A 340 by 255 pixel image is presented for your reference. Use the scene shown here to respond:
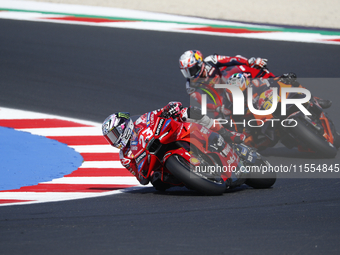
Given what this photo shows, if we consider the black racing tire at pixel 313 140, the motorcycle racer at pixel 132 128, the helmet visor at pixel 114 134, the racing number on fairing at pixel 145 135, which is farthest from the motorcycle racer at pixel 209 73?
the helmet visor at pixel 114 134

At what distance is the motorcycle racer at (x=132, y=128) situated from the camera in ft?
20.3

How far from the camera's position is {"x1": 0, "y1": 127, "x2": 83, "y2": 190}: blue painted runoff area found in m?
7.50

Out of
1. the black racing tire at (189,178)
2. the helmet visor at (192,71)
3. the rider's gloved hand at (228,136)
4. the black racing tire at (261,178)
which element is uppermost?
the helmet visor at (192,71)

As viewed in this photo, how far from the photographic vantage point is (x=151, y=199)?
6.24 m

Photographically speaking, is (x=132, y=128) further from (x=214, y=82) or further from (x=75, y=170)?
(x=214, y=82)

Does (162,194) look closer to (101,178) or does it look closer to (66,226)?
(101,178)

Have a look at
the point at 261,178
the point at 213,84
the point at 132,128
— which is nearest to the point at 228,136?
the point at 261,178

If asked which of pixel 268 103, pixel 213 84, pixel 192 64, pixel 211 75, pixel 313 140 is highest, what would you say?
pixel 192 64

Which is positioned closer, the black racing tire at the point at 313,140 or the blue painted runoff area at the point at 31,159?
the blue painted runoff area at the point at 31,159

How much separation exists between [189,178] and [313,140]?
3.08 m

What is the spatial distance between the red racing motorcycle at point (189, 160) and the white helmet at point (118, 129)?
11 cm

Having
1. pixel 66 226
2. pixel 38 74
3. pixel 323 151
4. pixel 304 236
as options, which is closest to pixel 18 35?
pixel 38 74

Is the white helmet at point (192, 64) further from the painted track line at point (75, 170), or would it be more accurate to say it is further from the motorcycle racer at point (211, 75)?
the painted track line at point (75, 170)

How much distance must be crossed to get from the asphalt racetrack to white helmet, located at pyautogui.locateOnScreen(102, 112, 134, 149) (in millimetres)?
633
